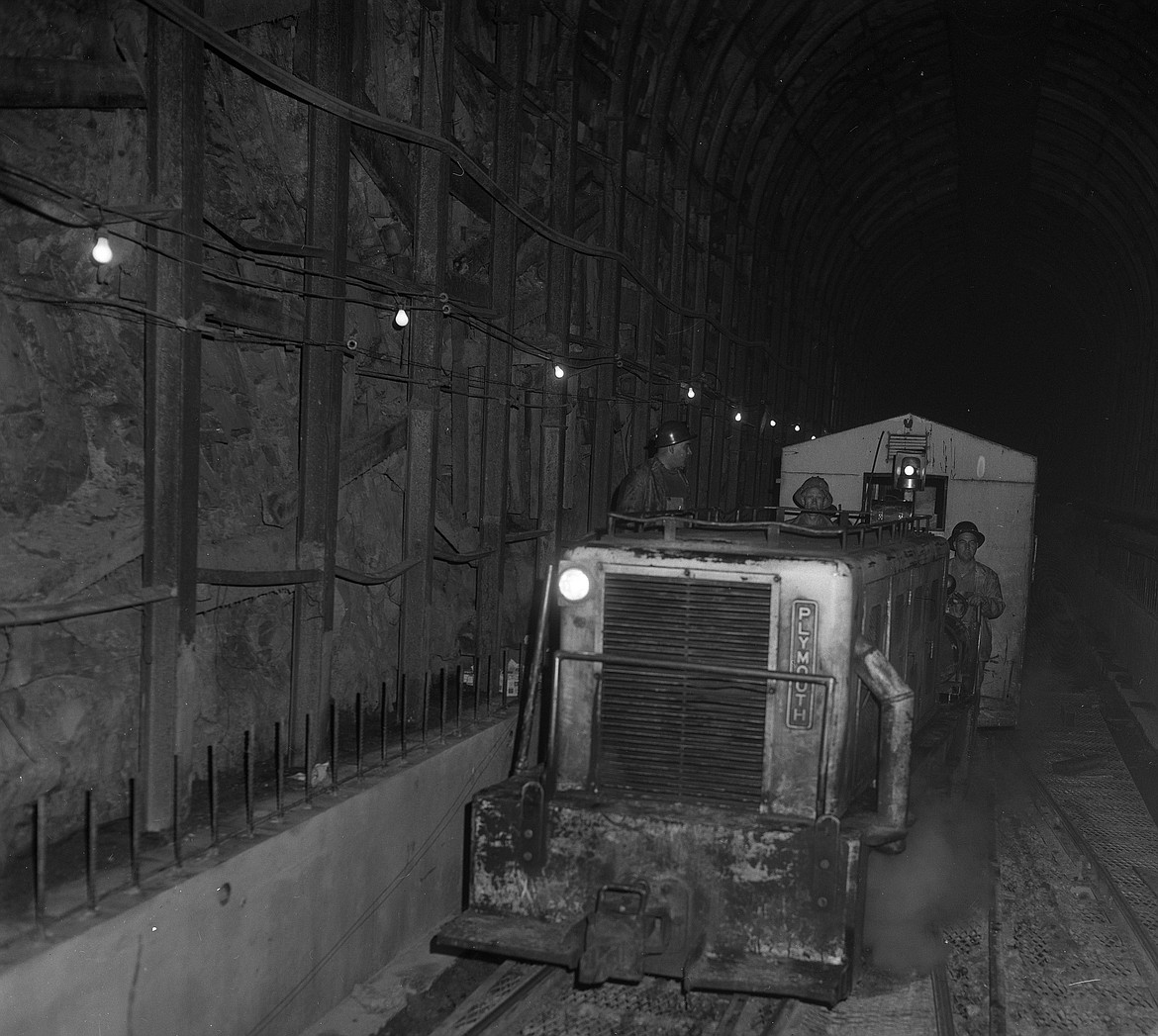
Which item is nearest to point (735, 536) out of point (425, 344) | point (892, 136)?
point (425, 344)

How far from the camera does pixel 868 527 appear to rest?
7.04 meters

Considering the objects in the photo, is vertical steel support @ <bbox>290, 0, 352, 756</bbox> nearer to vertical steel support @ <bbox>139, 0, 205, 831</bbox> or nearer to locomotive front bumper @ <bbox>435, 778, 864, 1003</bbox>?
vertical steel support @ <bbox>139, 0, 205, 831</bbox>

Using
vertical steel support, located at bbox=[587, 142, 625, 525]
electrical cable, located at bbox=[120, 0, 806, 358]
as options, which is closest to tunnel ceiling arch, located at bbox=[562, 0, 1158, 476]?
vertical steel support, located at bbox=[587, 142, 625, 525]

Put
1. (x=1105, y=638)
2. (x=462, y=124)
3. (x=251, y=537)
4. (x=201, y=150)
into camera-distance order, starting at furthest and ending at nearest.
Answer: (x=1105, y=638)
(x=462, y=124)
(x=251, y=537)
(x=201, y=150)

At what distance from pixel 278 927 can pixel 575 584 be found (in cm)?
244

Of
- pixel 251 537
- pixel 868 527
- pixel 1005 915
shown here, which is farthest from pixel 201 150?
pixel 1005 915

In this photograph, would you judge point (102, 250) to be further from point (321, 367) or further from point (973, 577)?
point (973, 577)

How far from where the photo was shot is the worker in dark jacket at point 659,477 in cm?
956

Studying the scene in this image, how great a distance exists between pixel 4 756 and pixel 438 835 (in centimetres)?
324

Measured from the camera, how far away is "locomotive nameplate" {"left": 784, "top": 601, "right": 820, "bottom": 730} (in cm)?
616

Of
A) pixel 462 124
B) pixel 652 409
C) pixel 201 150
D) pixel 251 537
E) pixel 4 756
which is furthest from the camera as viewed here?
pixel 652 409

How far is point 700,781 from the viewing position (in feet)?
21.0

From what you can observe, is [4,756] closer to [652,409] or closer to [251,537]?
[251,537]

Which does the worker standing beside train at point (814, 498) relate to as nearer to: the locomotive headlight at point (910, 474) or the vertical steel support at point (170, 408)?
the locomotive headlight at point (910, 474)
